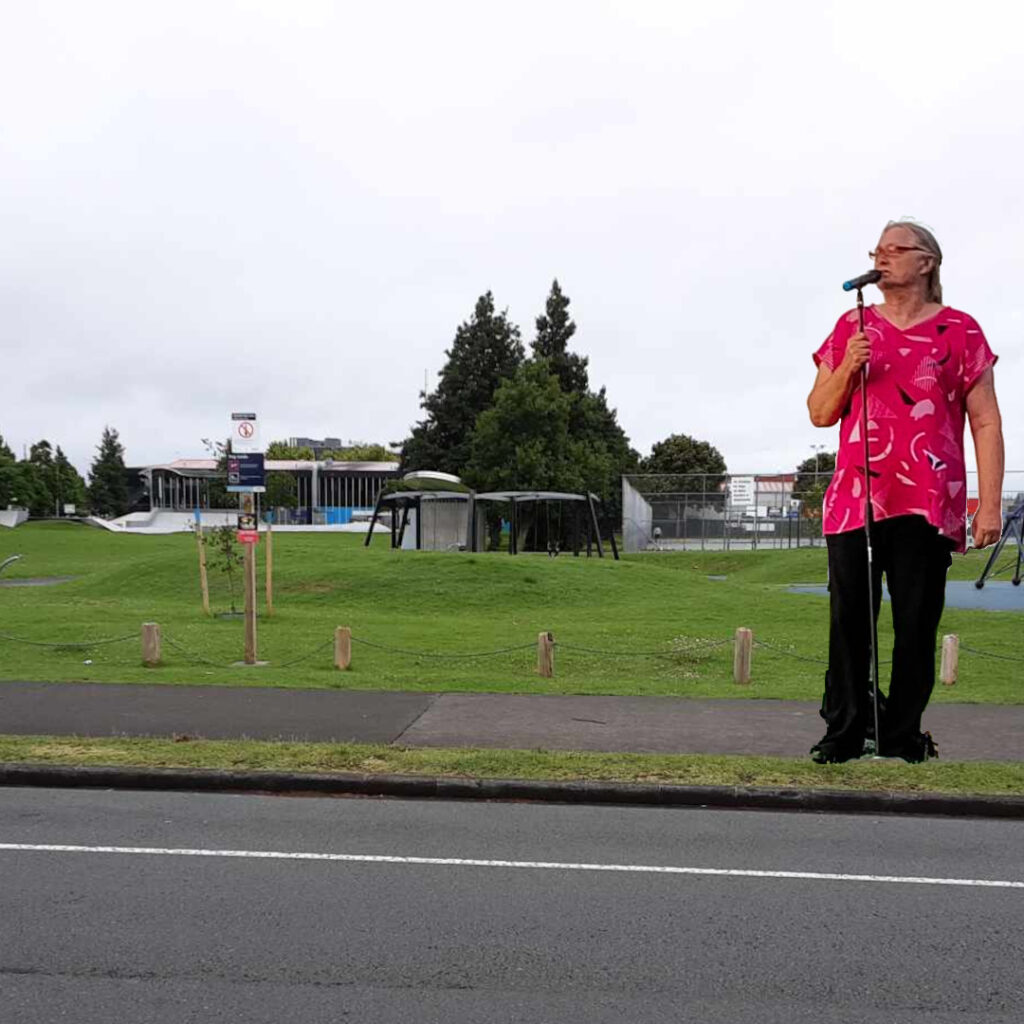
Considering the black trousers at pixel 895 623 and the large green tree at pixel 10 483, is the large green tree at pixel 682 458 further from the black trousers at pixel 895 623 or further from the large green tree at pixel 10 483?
the black trousers at pixel 895 623

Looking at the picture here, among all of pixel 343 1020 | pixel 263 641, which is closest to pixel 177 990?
pixel 343 1020

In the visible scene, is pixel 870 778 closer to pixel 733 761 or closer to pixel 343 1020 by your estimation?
pixel 733 761

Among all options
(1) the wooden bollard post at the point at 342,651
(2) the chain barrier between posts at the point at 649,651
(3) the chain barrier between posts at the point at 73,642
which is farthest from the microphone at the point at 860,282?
(3) the chain barrier between posts at the point at 73,642

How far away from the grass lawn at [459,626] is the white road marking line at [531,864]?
21.6 feet

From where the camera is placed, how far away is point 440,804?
8367 millimetres

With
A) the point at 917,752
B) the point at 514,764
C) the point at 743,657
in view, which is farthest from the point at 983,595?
the point at 917,752

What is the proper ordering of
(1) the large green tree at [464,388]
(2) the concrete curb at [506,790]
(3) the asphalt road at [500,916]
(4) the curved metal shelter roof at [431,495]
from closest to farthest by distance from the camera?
(3) the asphalt road at [500,916] < (2) the concrete curb at [506,790] < (4) the curved metal shelter roof at [431,495] < (1) the large green tree at [464,388]

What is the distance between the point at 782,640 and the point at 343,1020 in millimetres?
15167

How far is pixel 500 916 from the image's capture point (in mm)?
5625

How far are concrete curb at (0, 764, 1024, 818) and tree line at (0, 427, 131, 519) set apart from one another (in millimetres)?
80496

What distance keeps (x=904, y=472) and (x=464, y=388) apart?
64987 mm

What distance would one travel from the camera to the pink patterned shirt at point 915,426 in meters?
2.80

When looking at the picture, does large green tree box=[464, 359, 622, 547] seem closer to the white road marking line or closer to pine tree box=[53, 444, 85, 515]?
the white road marking line

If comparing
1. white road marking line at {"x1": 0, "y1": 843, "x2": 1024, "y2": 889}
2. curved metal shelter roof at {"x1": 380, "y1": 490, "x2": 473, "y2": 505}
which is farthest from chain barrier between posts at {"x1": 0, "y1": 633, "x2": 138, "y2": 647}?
curved metal shelter roof at {"x1": 380, "y1": 490, "x2": 473, "y2": 505}
